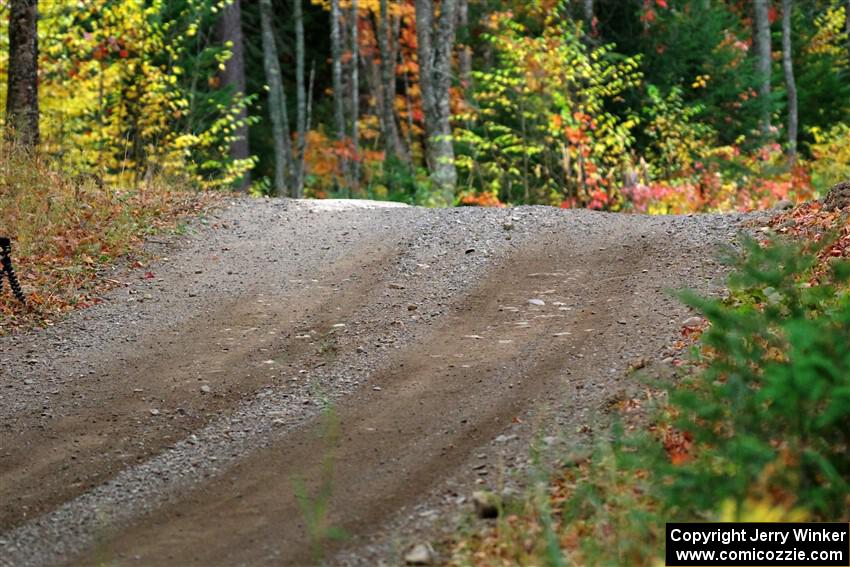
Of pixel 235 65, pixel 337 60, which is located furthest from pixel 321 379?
pixel 337 60

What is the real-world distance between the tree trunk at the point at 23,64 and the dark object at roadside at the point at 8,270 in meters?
3.94

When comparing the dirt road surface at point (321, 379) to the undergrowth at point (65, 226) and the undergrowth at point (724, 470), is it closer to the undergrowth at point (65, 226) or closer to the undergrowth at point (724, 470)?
the undergrowth at point (65, 226)

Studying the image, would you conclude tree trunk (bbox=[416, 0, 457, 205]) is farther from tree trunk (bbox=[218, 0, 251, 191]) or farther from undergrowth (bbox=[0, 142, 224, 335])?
undergrowth (bbox=[0, 142, 224, 335])

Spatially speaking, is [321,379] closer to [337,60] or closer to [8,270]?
[8,270]

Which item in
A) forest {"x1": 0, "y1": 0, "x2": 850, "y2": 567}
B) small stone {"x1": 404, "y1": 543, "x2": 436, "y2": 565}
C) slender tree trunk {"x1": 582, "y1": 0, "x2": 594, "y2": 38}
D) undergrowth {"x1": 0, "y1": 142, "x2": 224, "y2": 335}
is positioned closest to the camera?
Answer: small stone {"x1": 404, "y1": 543, "x2": 436, "y2": 565}

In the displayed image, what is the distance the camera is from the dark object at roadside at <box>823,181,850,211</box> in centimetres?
866

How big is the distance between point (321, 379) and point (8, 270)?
349cm

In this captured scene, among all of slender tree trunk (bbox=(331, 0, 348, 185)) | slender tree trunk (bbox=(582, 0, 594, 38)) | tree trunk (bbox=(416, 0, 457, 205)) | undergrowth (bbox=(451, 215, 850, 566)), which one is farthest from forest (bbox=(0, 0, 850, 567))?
slender tree trunk (bbox=(331, 0, 348, 185))

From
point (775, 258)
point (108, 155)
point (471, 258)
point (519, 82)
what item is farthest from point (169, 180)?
point (775, 258)

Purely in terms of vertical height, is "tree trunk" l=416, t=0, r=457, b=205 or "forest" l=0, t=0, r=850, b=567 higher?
"tree trunk" l=416, t=0, r=457, b=205

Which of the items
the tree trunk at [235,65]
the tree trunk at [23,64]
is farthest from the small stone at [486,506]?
the tree trunk at [235,65]

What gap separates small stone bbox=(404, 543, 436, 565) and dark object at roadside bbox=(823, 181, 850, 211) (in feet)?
19.3

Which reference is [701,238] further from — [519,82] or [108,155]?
[108,155]

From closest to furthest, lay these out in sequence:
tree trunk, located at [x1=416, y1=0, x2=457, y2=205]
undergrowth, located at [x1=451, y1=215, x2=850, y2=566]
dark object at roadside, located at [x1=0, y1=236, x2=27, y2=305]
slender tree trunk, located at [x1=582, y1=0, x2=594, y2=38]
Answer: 1. undergrowth, located at [x1=451, y1=215, x2=850, y2=566]
2. dark object at roadside, located at [x1=0, y1=236, x2=27, y2=305]
3. tree trunk, located at [x1=416, y1=0, x2=457, y2=205]
4. slender tree trunk, located at [x1=582, y1=0, x2=594, y2=38]
